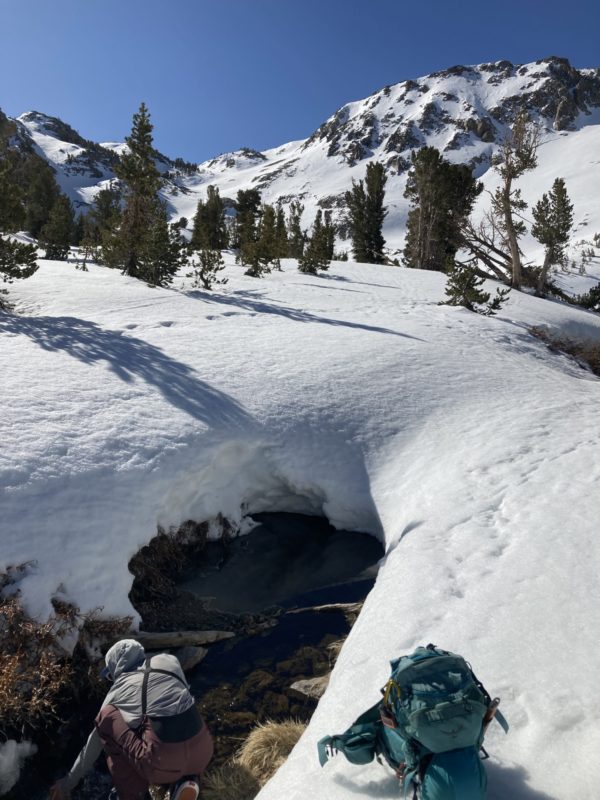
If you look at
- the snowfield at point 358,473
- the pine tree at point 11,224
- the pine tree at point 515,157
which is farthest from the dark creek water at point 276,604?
the pine tree at point 515,157

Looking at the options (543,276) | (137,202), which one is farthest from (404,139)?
(137,202)

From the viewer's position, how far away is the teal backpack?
292 centimetres

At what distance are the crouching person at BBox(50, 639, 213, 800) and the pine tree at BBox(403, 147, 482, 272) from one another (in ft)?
105

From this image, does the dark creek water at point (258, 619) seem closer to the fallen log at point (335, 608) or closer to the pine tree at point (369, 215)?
the fallen log at point (335, 608)

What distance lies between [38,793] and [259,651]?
274 centimetres

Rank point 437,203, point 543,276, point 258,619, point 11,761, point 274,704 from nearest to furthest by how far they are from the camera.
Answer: point 11,761, point 274,704, point 258,619, point 543,276, point 437,203

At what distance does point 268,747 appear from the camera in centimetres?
489

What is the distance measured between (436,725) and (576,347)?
17770 mm

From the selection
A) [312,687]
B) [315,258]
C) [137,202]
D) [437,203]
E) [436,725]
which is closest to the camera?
[436,725]

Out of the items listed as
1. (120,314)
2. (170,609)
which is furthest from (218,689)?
(120,314)

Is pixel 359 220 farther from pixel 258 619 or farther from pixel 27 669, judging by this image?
pixel 27 669

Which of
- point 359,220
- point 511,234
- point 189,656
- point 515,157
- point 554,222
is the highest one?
point 515,157

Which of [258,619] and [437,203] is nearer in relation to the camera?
[258,619]

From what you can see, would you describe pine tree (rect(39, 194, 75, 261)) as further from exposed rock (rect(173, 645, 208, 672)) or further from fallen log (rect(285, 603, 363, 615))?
exposed rock (rect(173, 645, 208, 672))
